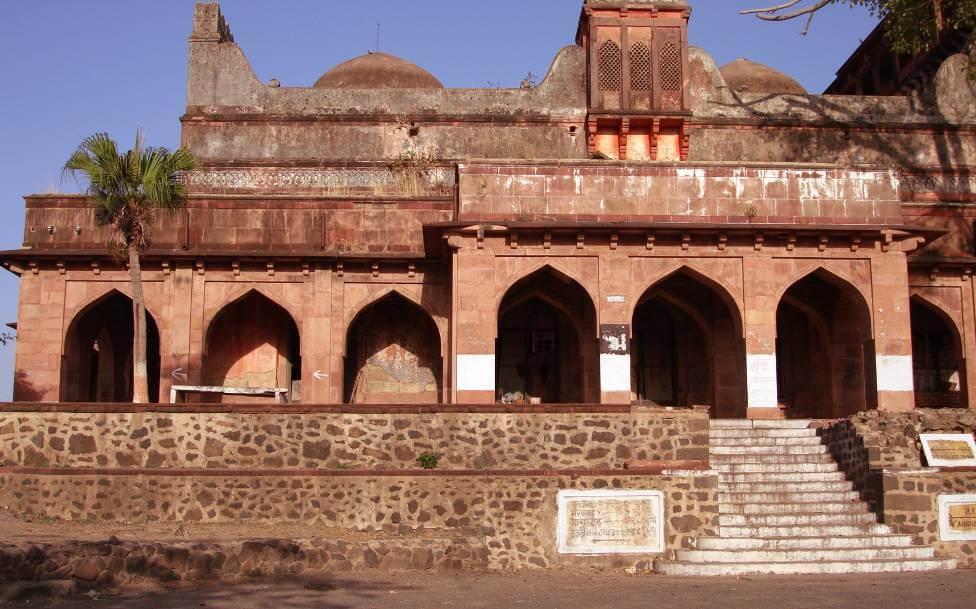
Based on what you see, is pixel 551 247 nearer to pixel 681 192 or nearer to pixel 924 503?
pixel 681 192

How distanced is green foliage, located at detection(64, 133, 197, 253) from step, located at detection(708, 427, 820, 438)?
9.81m

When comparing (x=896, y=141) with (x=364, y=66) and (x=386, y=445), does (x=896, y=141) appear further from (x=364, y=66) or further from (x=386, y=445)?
(x=386, y=445)

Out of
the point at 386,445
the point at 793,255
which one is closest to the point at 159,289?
the point at 386,445

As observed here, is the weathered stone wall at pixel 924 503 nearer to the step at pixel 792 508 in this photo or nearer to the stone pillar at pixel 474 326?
the step at pixel 792 508

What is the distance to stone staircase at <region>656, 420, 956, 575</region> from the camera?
576 inches

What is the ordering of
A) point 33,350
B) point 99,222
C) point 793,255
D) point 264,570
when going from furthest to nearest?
point 33,350
point 793,255
point 99,222
point 264,570

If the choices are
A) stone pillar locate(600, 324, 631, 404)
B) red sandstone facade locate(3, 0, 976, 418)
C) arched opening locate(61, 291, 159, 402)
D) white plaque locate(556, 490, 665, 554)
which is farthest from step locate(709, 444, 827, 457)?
arched opening locate(61, 291, 159, 402)

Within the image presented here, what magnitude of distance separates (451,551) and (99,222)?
892cm

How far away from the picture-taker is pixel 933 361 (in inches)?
985

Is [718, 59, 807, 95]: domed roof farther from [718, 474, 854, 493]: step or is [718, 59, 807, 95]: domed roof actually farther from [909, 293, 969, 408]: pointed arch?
[718, 474, 854, 493]: step

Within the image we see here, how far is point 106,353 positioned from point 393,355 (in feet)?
20.3

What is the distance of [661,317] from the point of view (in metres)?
24.0

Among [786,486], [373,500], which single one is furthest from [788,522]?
[373,500]

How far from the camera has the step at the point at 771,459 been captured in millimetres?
17219
